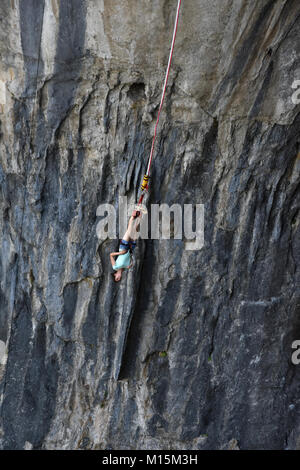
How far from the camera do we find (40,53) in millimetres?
4078

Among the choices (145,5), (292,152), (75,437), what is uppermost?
(145,5)

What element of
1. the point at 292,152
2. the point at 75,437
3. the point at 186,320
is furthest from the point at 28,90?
the point at 75,437

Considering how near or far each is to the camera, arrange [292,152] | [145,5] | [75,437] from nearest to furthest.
Answer: [145,5] < [292,152] < [75,437]

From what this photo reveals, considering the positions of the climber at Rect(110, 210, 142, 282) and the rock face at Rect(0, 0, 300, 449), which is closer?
the rock face at Rect(0, 0, 300, 449)

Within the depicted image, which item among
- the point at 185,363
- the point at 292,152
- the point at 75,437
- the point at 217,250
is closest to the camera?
the point at 292,152

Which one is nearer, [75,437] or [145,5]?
[145,5]

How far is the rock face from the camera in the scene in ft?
12.6

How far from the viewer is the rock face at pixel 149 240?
12.6 ft

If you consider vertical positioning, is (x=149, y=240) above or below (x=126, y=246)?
above

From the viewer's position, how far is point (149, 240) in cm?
479

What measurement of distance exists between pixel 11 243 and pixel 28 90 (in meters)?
2.08

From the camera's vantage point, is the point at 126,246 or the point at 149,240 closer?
the point at 126,246

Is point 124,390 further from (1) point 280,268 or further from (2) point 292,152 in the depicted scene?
(2) point 292,152

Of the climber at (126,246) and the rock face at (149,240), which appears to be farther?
the climber at (126,246)
